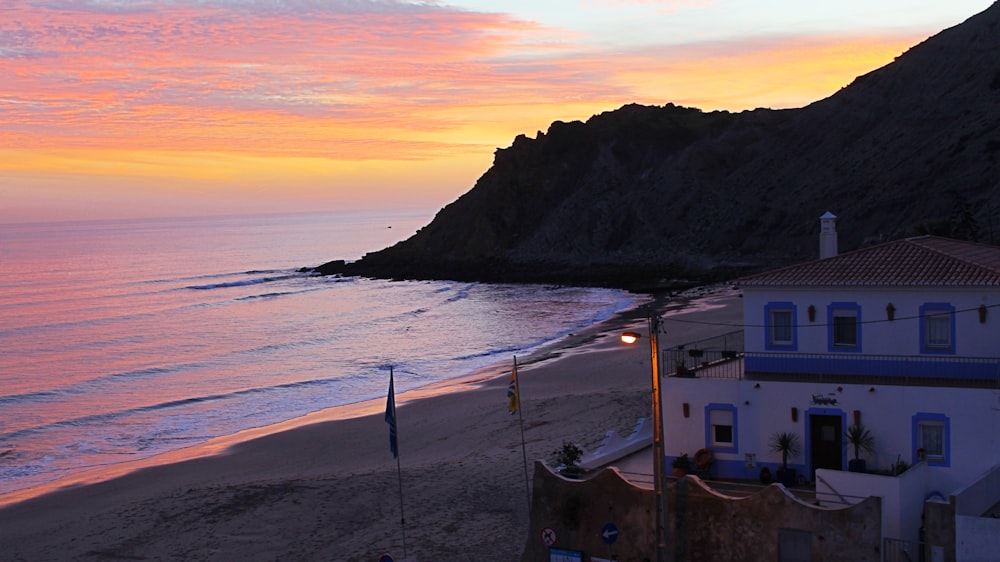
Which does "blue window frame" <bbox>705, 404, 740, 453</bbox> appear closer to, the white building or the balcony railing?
the white building

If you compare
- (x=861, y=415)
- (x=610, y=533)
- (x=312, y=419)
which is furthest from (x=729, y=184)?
(x=610, y=533)

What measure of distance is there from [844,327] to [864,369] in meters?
0.86

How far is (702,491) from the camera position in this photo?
16.2m

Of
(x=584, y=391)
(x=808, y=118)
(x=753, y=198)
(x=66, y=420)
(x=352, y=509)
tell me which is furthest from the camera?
(x=808, y=118)

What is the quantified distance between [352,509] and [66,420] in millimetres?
19759

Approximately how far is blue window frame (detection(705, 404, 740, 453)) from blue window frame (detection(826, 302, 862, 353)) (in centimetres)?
233

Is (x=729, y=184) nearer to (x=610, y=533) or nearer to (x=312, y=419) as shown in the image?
(x=312, y=419)

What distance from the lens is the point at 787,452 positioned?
709 inches

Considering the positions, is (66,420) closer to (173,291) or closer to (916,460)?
(916,460)

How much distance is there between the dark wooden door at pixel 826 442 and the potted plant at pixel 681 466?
7.42 ft

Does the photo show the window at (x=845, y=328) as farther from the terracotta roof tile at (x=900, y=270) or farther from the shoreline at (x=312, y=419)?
the shoreline at (x=312, y=419)

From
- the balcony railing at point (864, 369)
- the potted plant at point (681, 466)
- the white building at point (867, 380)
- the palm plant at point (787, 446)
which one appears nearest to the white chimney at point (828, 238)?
the white building at point (867, 380)

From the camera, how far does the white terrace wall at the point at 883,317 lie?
17531 mm

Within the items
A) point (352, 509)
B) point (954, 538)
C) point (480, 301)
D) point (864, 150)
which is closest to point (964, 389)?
point (954, 538)
